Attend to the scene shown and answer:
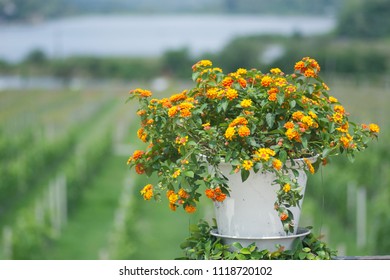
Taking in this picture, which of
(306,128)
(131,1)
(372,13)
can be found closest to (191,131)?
(306,128)

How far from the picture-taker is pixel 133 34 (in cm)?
1504

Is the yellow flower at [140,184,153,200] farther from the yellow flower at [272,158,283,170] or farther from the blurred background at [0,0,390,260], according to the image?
the blurred background at [0,0,390,260]

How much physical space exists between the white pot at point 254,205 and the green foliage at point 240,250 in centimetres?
3

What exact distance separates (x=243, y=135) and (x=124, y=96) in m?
14.6

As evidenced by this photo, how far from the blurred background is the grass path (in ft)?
0.07

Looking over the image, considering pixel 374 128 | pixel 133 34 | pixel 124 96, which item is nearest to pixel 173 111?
pixel 374 128

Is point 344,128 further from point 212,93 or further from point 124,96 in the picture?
point 124,96

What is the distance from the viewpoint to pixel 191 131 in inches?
58.1

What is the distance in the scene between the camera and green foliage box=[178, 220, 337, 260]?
1429 millimetres

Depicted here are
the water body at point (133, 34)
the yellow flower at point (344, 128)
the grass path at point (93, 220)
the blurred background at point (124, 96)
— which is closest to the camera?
the yellow flower at point (344, 128)

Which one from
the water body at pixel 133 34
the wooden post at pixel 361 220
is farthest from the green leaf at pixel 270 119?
the water body at pixel 133 34

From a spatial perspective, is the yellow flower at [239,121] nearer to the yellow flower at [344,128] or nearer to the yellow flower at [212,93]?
the yellow flower at [212,93]

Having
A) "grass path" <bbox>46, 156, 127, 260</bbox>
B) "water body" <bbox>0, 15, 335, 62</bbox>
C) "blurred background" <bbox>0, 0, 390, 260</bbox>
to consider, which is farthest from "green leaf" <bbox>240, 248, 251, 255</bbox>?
"water body" <bbox>0, 15, 335, 62</bbox>

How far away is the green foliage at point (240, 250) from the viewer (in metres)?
1.43
